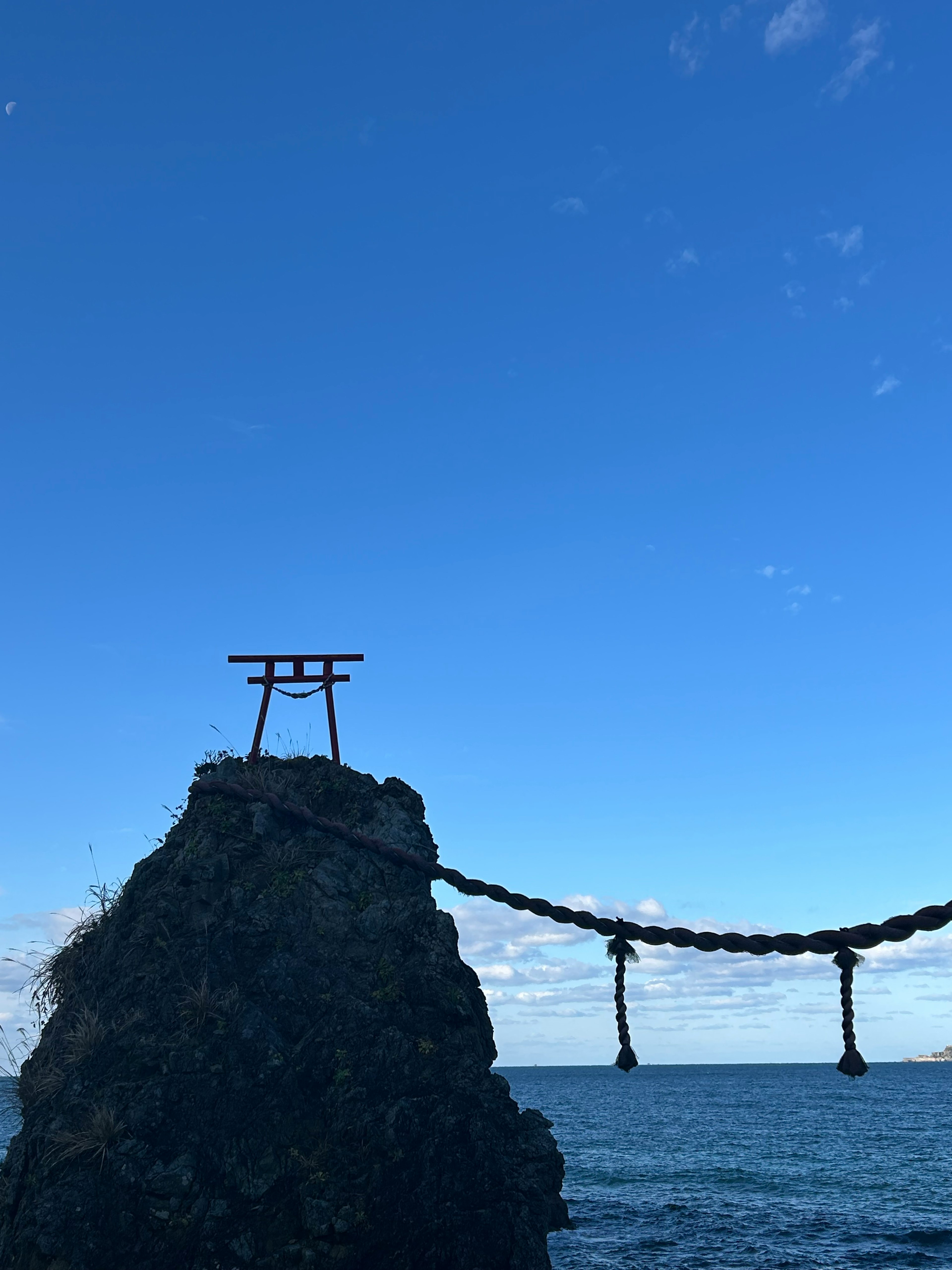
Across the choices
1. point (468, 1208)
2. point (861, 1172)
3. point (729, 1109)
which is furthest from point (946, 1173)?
point (729, 1109)

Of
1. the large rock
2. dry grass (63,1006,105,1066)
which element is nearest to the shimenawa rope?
the large rock

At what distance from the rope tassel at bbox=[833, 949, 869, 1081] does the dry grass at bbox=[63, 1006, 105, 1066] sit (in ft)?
64.7

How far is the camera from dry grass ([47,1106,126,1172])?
18594 millimetres

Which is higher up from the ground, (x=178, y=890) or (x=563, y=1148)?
(x=178, y=890)

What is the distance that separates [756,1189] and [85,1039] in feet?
120

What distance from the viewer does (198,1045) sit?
20.7 metres

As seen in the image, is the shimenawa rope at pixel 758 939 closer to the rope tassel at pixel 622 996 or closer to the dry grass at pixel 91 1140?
the rope tassel at pixel 622 996

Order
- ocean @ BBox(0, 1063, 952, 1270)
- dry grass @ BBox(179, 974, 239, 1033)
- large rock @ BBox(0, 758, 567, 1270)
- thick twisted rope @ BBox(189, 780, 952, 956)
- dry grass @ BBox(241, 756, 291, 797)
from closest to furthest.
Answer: thick twisted rope @ BBox(189, 780, 952, 956) → large rock @ BBox(0, 758, 567, 1270) → dry grass @ BBox(179, 974, 239, 1033) → dry grass @ BBox(241, 756, 291, 797) → ocean @ BBox(0, 1063, 952, 1270)

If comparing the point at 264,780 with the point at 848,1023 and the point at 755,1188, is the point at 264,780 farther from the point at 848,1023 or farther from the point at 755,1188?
the point at 755,1188

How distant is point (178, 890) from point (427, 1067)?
809 centimetres

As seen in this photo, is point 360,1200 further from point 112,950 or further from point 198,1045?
point 112,950

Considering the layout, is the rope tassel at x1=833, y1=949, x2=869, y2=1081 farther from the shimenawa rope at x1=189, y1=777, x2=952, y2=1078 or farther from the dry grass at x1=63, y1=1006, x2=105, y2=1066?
the dry grass at x1=63, y1=1006, x2=105, y2=1066

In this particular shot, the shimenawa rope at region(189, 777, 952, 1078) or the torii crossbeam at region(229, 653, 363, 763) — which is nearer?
the shimenawa rope at region(189, 777, 952, 1078)

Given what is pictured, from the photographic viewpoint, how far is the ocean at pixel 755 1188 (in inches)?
1164
